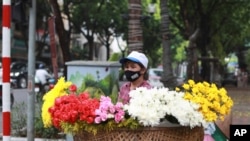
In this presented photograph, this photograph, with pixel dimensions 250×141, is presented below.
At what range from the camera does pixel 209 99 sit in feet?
12.2

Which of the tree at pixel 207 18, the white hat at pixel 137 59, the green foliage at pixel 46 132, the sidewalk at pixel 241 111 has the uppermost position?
the tree at pixel 207 18

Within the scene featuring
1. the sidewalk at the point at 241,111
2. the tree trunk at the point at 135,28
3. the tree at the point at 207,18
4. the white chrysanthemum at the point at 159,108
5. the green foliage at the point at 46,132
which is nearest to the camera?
the white chrysanthemum at the point at 159,108

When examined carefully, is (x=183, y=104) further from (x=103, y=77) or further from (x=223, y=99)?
(x=103, y=77)

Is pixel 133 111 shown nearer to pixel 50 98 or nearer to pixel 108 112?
pixel 108 112

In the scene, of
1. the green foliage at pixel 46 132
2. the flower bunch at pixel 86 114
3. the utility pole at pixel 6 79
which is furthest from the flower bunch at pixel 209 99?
the green foliage at pixel 46 132

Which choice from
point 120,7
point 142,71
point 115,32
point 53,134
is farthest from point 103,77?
point 115,32

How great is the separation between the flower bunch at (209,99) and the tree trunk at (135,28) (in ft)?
23.5

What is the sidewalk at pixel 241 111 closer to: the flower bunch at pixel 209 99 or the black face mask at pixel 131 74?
the black face mask at pixel 131 74

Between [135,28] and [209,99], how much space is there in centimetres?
752

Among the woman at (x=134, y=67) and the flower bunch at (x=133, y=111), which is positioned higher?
the woman at (x=134, y=67)

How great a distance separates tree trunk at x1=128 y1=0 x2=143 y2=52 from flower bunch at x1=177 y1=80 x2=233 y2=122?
718 cm

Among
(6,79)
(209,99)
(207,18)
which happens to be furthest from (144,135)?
(207,18)

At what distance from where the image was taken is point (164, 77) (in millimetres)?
17141

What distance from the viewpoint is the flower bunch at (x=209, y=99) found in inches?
143
